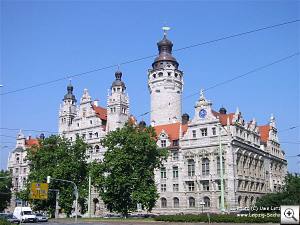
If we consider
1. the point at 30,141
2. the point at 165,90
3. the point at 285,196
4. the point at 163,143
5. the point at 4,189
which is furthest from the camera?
the point at 30,141

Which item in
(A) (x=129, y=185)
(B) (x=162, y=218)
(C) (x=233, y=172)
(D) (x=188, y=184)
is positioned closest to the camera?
(B) (x=162, y=218)

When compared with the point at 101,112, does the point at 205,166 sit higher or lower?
lower

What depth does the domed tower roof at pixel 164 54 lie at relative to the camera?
96375 mm

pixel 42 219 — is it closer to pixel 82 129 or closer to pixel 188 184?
pixel 188 184

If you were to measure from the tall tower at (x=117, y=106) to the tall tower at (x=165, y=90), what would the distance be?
8.14 meters

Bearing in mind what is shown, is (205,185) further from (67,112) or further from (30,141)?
(30,141)

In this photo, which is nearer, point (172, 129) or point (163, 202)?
point (163, 202)

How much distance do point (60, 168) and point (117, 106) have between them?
963 inches

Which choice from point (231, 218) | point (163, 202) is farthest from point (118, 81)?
point (231, 218)

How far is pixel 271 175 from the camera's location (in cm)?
8688

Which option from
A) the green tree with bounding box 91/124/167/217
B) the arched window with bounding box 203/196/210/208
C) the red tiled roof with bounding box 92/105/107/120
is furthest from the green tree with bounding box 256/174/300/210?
the red tiled roof with bounding box 92/105/107/120

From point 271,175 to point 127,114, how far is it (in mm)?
32971

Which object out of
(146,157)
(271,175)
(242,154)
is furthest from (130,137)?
(271,175)

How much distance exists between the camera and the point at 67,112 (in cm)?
9619
